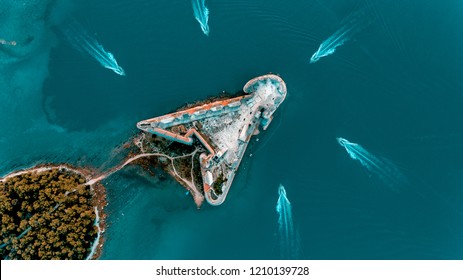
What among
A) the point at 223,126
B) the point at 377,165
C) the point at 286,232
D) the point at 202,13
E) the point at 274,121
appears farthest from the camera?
the point at 202,13

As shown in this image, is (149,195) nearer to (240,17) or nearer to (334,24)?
(240,17)

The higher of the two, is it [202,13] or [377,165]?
[202,13]

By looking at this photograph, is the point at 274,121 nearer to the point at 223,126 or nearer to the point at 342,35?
the point at 223,126

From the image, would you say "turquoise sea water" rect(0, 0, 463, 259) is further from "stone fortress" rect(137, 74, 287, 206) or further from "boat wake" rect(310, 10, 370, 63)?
"stone fortress" rect(137, 74, 287, 206)

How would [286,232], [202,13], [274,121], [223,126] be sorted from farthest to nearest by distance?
[202,13] < [274,121] < [223,126] < [286,232]

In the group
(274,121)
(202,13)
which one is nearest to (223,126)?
(274,121)

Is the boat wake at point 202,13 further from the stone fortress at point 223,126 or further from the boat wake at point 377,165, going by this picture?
the boat wake at point 377,165
